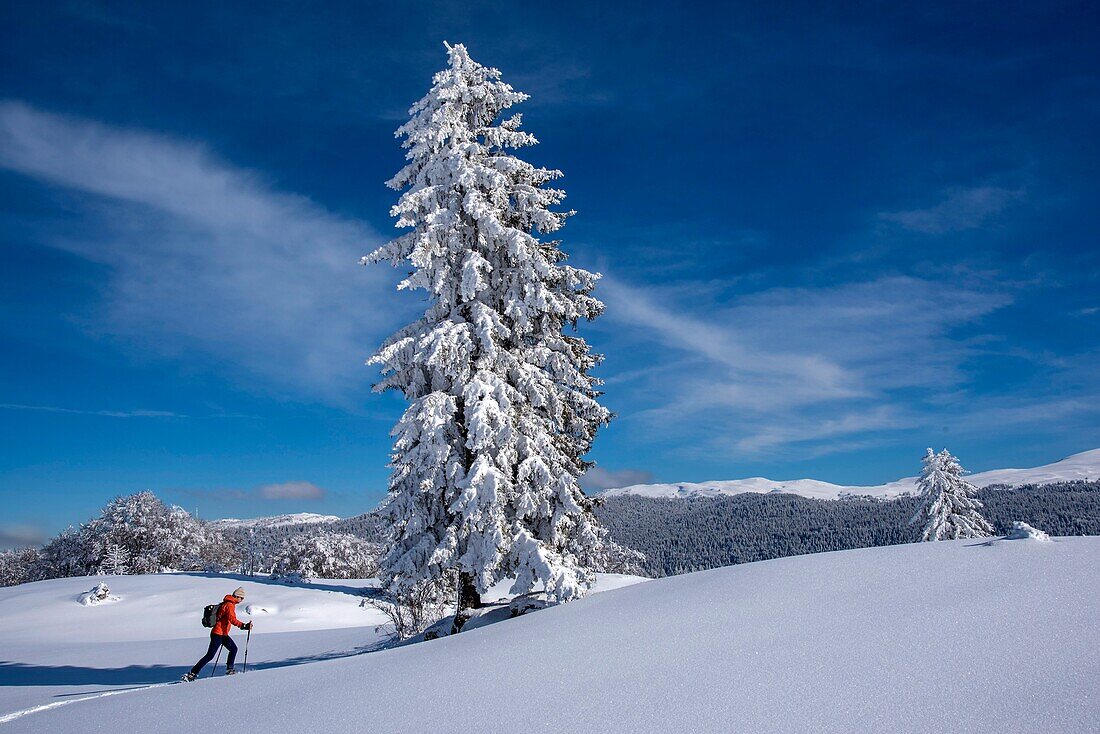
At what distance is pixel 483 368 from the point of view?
12.8 m

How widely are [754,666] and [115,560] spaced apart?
64.7 meters

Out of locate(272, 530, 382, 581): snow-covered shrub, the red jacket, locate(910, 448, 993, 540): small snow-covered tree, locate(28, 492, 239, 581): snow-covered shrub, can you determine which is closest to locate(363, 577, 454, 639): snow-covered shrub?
the red jacket

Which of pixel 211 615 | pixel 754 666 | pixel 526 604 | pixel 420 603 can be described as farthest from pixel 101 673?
pixel 754 666

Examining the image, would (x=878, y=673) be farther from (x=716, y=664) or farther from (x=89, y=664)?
(x=89, y=664)

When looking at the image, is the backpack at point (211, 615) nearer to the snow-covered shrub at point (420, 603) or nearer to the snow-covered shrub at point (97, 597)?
the snow-covered shrub at point (420, 603)

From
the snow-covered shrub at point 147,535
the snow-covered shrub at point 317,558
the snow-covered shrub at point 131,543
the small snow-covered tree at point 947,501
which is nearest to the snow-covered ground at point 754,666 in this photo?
the small snow-covered tree at point 947,501

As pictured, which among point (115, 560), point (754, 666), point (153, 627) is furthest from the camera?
point (115, 560)

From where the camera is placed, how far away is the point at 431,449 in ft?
40.3

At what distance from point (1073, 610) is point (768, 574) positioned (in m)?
2.86

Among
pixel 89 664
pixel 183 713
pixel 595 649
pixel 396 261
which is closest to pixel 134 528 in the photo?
pixel 89 664

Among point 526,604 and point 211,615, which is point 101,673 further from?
point 526,604

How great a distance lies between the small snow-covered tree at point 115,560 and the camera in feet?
172

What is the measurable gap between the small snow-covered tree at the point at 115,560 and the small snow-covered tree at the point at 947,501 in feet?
214

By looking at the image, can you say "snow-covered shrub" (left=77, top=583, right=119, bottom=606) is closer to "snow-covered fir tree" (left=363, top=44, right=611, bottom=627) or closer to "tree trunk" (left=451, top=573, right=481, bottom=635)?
"snow-covered fir tree" (left=363, top=44, right=611, bottom=627)
